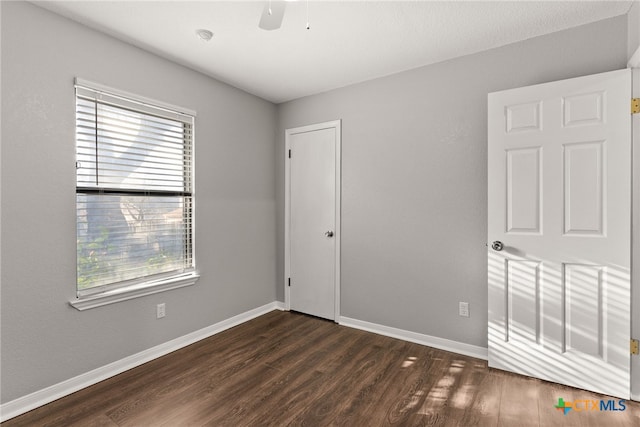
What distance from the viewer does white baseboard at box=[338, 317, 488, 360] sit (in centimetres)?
265

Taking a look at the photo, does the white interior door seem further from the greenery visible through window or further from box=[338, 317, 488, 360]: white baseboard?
the greenery visible through window

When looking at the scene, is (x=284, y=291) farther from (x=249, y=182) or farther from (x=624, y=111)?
(x=624, y=111)

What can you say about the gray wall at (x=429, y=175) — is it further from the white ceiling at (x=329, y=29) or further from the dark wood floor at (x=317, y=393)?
the dark wood floor at (x=317, y=393)

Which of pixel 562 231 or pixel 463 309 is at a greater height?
pixel 562 231

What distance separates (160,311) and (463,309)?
2586 millimetres

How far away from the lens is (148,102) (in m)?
2.59

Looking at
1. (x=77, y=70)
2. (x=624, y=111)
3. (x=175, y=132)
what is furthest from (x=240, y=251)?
(x=624, y=111)

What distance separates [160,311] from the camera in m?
2.70

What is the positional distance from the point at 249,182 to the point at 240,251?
773 millimetres

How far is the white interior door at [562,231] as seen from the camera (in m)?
2.04

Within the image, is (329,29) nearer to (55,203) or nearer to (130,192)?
(130,192)

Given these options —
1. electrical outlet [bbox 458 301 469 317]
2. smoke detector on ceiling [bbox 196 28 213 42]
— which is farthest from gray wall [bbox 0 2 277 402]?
electrical outlet [bbox 458 301 469 317]

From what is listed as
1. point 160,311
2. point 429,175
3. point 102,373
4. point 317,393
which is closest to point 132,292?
point 160,311

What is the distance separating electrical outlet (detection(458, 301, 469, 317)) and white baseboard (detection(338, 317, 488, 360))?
251 mm
